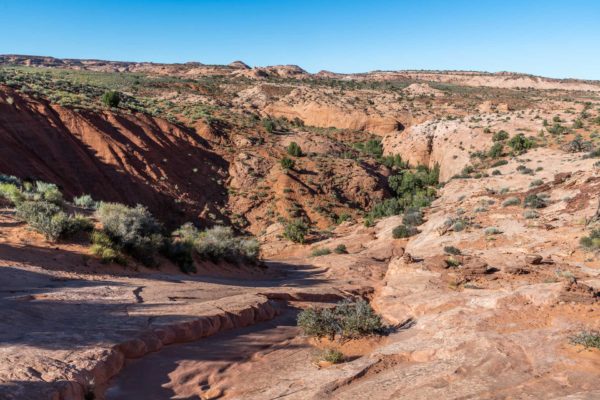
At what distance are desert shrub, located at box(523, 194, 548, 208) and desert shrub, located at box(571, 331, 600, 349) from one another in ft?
50.3

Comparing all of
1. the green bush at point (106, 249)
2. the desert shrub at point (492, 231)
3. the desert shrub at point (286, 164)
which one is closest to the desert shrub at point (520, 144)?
the desert shrub at point (286, 164)

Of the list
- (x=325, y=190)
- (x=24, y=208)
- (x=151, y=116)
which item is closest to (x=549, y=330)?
(x=24, y=208)

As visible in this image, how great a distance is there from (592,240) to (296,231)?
16637mm

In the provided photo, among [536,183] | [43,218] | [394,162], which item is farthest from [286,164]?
[43,218]

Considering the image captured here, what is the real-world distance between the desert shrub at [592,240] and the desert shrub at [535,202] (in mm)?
5568

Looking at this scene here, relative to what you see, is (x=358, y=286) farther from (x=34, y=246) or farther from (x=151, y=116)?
(x=151, y=116)

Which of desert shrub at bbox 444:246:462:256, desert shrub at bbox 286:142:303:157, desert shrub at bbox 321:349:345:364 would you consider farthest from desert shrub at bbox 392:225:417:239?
desert shrub at bbox 286:142:303:157

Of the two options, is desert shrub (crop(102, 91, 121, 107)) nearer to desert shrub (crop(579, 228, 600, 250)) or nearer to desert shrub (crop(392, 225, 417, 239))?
desert shrub (crop(392, 225, 417, 239))

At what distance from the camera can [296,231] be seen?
91.0 ft

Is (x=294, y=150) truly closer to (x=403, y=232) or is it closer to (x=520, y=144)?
(x=403, y=232)

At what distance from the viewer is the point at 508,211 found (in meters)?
21.2

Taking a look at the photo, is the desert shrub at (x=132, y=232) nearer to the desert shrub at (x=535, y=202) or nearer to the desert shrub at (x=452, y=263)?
the desert shrub at (x=452, y=263)

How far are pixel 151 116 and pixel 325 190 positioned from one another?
56.8ft

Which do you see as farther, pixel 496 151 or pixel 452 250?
pixel 496 151
